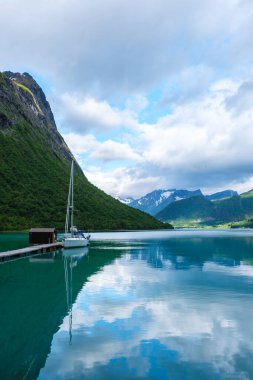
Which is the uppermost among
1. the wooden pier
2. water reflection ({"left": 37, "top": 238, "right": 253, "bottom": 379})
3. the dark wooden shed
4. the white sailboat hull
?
the dark wooden shed

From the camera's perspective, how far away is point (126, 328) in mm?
23969

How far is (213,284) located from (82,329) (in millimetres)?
22230

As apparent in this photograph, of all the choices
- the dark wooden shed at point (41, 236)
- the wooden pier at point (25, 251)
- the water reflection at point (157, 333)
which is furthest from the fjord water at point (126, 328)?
the dark wooden shed at point (41, 236)

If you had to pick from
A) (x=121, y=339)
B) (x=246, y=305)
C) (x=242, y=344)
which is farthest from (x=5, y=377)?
(x=246, y=305)

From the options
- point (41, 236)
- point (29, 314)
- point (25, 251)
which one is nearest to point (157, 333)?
point (29, 314)

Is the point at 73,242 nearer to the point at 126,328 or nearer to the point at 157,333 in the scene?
the point at 126,328

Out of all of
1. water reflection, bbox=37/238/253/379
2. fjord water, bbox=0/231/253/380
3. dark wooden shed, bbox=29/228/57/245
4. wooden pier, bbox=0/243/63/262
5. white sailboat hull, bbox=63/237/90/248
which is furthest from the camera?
dark wooden shed, bbox=29/228/57/245

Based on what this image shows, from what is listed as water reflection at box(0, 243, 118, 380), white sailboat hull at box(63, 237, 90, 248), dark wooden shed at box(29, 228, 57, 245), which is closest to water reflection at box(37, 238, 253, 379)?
water reflection at box(0, 243, 118, 380)

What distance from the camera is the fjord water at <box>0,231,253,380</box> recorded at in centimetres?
1747

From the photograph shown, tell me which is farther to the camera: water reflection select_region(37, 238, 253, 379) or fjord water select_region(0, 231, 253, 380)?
fjord water select_region(0, 231, 253, 380)

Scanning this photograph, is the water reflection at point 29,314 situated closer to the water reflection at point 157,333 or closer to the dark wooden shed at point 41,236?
the water reflection at point 157,333

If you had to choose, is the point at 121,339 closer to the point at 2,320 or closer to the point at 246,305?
the point at 2,320

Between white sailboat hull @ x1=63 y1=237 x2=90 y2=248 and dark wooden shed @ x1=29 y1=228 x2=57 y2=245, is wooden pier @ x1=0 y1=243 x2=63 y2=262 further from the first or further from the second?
dark wooden shed @ x1=29 y1=228 x2=57 y2=245

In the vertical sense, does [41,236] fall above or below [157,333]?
above
